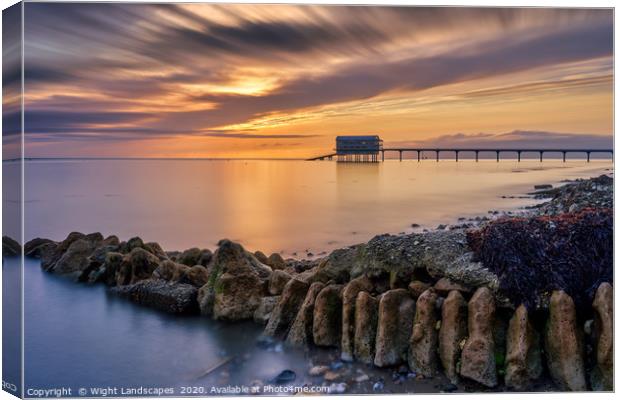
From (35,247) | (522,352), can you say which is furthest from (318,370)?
(35,247)

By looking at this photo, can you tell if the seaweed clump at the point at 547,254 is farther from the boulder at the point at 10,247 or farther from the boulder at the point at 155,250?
the boulder at the point at 10,247

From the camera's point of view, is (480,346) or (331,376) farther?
(331,376)

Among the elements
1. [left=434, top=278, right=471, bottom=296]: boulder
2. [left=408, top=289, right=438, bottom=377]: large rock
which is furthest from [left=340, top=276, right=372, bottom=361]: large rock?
[left=434, top=278, right=471, bottom=296]: boulder

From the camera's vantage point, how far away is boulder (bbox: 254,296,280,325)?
21.6 feet

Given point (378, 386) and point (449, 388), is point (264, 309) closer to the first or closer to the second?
point (378, 386)

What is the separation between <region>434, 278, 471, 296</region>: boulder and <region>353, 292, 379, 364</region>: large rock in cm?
65

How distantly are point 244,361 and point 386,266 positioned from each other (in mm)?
1816

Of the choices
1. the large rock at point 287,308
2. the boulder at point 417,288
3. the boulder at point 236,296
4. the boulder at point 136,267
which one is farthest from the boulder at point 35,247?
the boulder at point 417,288

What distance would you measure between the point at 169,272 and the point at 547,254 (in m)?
4.63

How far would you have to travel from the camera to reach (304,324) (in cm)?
604

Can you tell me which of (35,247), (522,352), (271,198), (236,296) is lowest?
(522,352)

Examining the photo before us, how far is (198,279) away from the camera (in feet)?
24.7

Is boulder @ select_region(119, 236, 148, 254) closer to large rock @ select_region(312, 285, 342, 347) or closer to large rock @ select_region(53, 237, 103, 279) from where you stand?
large rock @ select_region(53, 237, 103, 279)

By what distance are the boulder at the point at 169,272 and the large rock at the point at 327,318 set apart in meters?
2.33
